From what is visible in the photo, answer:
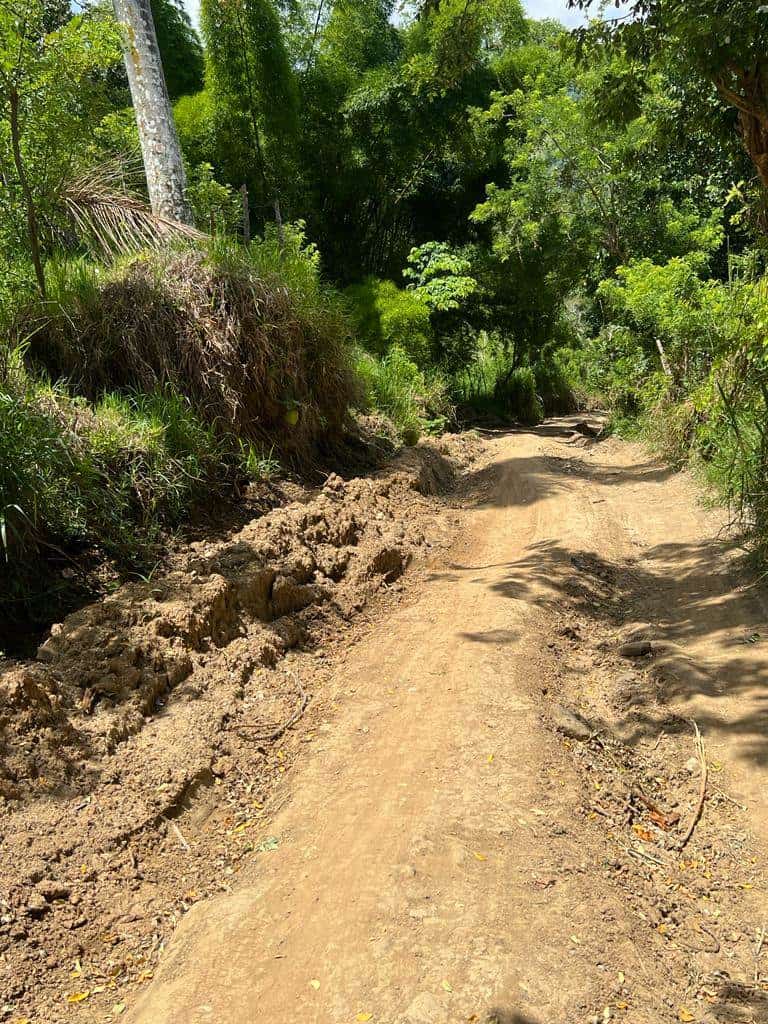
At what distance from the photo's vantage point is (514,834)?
8.56ft

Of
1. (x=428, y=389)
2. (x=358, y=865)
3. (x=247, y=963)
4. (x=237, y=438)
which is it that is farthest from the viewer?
(x=428, y=389)

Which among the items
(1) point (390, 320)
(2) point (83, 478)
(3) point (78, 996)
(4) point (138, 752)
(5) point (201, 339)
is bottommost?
(3) point (78, 996)

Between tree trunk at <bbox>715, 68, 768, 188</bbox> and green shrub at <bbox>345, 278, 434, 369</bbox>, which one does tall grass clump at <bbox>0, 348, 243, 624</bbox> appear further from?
green shrub at <bbox>345, 278, 434, 369</bbox>

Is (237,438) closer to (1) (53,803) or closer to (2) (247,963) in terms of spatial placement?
(1) (53,803)

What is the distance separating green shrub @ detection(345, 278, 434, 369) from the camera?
429 inches

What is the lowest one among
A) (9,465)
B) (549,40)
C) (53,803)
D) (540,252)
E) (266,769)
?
(266,769)

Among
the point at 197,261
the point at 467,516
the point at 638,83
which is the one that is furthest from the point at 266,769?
the point at 638,83

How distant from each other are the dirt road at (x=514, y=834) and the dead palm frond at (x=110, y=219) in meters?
3.54

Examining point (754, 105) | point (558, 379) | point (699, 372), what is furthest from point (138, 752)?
point (558, 379)

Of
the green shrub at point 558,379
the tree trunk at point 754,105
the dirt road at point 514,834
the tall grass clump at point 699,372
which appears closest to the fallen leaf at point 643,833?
the dirt road at point 514,834

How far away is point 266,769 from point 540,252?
12956 millimetres

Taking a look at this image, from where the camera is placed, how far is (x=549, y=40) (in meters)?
15.2

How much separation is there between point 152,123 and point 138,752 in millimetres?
5879

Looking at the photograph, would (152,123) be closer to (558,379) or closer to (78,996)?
(78,996)
